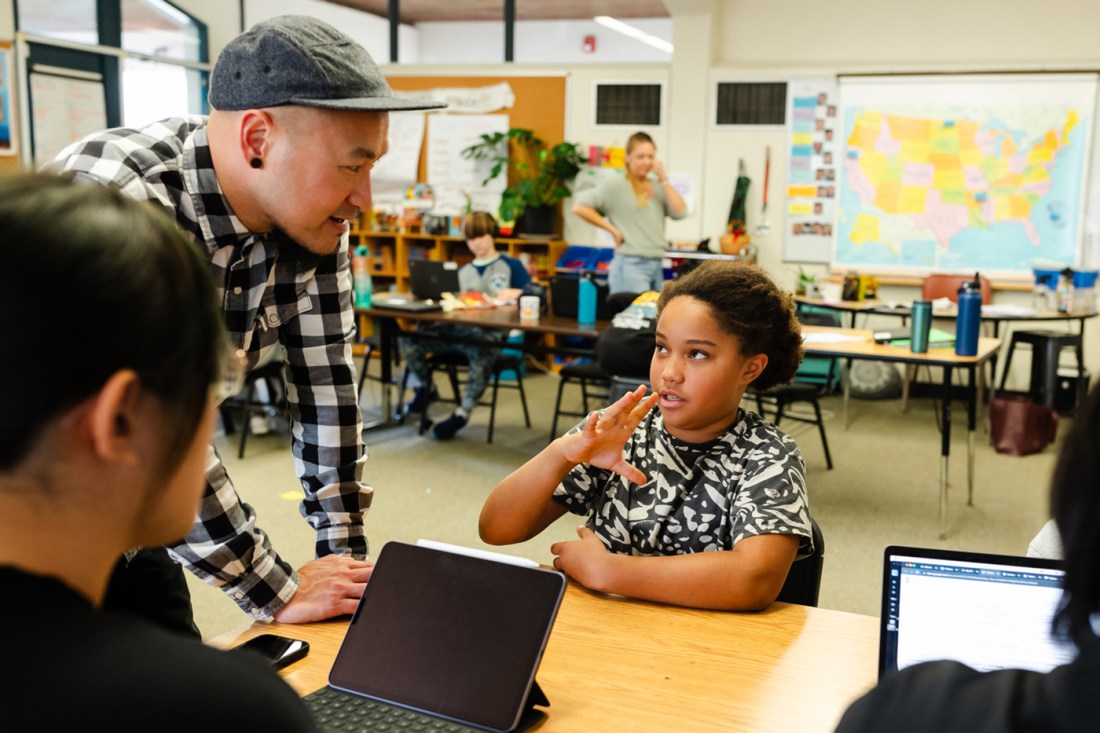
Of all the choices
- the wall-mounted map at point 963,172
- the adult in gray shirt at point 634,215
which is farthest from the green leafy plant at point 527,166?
the wall-mounted map at point 963,172

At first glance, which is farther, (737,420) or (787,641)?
(737,420)

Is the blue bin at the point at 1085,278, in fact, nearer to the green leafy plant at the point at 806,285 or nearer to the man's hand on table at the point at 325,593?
the green leafy plant at the point at 806,285

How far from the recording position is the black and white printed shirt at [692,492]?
1506mm

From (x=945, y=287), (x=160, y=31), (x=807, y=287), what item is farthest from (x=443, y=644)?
(x=160, y=31)

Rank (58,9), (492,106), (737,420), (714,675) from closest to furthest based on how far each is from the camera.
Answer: (714,675)
(737,420)
(58,9)
(492,106)

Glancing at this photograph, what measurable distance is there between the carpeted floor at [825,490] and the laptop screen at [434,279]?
2.50ft

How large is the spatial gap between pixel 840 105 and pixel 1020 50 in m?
1.17

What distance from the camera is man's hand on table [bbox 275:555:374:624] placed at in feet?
4.18

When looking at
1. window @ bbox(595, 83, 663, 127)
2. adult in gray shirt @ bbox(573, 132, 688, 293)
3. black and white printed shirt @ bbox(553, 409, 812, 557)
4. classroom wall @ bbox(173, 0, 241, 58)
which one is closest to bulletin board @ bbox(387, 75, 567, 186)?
window @ bbox(595, 83, 663, 127)

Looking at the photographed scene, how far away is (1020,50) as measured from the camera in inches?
259

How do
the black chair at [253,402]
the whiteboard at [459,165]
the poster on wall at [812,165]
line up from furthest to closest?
the whiteboard at [459,165]
the poster on wall at [812,165]
the black chair at [253,402]

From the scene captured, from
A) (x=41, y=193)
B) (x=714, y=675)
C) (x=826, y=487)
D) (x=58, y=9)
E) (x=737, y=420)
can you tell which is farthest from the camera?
(x=58, y=9)

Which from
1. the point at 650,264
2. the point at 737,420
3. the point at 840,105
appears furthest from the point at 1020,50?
the point at 737,420

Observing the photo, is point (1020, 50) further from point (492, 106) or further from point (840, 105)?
point (492, 106)
